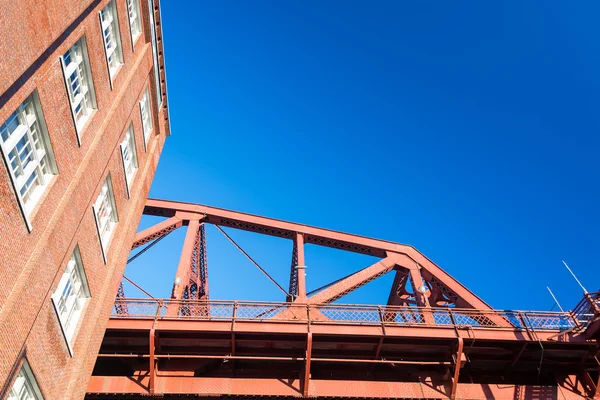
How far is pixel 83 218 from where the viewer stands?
1172cm

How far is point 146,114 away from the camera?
17.9 metres

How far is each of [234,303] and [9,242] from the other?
6947mm

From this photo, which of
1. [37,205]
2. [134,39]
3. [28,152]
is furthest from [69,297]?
[134,39]

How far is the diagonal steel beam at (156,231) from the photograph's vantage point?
1775 centimetres

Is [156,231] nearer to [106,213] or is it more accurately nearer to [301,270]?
[106,213]

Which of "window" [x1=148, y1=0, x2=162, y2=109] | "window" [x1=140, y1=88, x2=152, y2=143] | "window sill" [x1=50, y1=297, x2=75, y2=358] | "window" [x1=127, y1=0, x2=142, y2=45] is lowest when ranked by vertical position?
"window sill" [x1=50, y1=297, x2=75, y2=358]

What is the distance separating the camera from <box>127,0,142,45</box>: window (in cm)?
1554

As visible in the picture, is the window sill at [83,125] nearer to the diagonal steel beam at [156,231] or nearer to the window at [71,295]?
the window at [71,295]

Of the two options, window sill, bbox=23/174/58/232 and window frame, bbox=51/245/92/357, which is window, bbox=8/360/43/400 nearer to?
window frame, bbox=51/245/92/357

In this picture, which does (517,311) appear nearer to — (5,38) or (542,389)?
(542,389)

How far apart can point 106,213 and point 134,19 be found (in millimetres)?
6539

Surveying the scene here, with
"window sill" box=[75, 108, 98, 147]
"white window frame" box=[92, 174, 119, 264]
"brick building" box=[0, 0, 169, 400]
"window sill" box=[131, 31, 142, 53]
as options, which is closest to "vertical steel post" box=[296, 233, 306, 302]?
"brick building" box=[0, 0, 169, 400]

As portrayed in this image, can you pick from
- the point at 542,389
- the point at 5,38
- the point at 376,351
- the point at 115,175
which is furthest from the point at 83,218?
the point at 542,389

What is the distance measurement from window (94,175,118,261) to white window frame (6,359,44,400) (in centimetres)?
400
